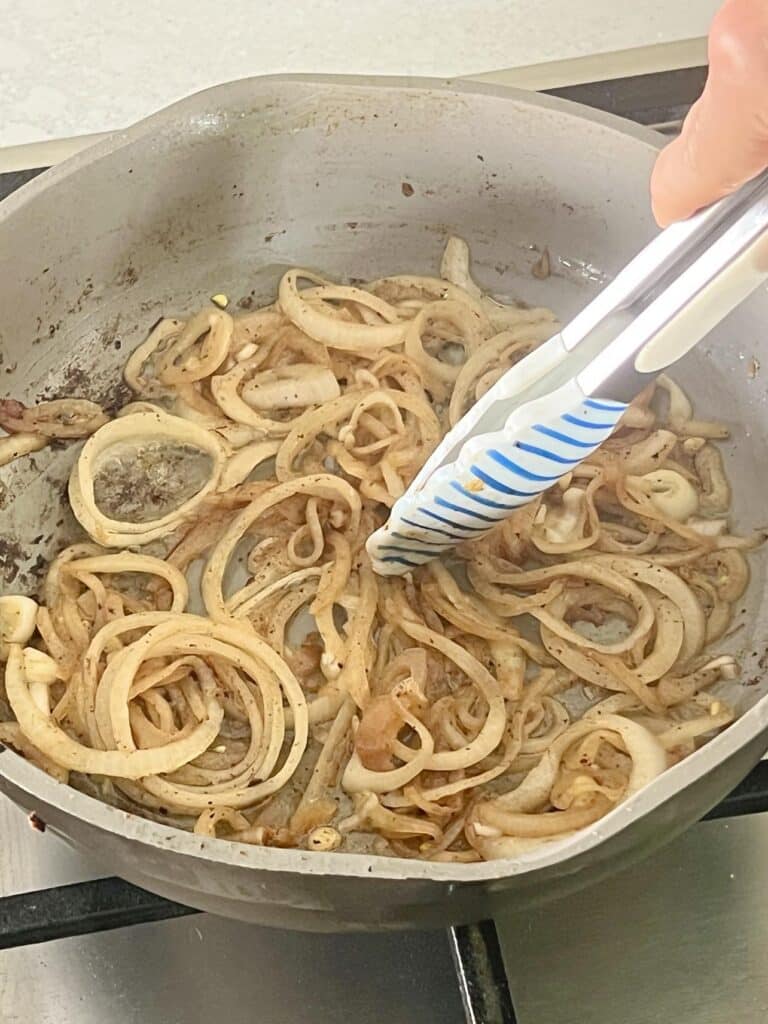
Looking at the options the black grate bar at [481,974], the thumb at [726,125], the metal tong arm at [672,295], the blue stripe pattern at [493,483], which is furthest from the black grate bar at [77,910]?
the thumb at [726,125]

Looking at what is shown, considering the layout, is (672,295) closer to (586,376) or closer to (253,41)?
(586,376)

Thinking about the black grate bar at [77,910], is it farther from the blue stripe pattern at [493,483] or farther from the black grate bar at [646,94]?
the black grate bar at [646,94]

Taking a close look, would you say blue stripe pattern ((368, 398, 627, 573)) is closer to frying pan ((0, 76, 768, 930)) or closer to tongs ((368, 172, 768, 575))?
tongs ((368, 172, 768, 575))

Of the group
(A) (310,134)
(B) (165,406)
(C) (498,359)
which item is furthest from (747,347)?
(B) (165,406)

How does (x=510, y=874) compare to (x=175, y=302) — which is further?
(x=175, y=302)

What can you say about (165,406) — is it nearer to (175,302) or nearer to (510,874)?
(175,302)

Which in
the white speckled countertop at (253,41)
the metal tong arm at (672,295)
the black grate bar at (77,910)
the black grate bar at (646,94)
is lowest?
the black grate bar at (77,910)
